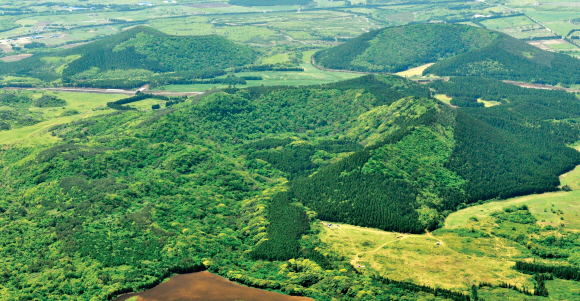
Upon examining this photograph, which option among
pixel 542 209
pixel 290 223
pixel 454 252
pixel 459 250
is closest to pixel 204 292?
pixel 290 223

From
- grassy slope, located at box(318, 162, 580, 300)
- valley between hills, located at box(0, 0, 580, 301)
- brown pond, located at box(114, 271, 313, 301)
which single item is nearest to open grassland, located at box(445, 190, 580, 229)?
grassy slope, located at box(318, 162, 580, 300)

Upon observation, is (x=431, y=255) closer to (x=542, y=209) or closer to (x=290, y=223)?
(x=290, y=223)

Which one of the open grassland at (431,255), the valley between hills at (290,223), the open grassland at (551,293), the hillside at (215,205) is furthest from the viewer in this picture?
the open grassland at (431,255)

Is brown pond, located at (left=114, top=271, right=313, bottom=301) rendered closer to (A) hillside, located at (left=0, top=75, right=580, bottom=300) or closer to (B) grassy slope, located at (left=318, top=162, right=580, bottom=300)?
(A) hillside, located at (left=0, top=75, right=580, bottom=300)

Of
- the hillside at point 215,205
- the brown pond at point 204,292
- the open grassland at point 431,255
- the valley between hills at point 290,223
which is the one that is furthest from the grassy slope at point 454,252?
the brown pond at point 204,292

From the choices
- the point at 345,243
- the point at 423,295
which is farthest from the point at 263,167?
the point at 423,295

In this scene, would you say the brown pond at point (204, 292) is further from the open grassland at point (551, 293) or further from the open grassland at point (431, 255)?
the open grassland at point (551, 293)
